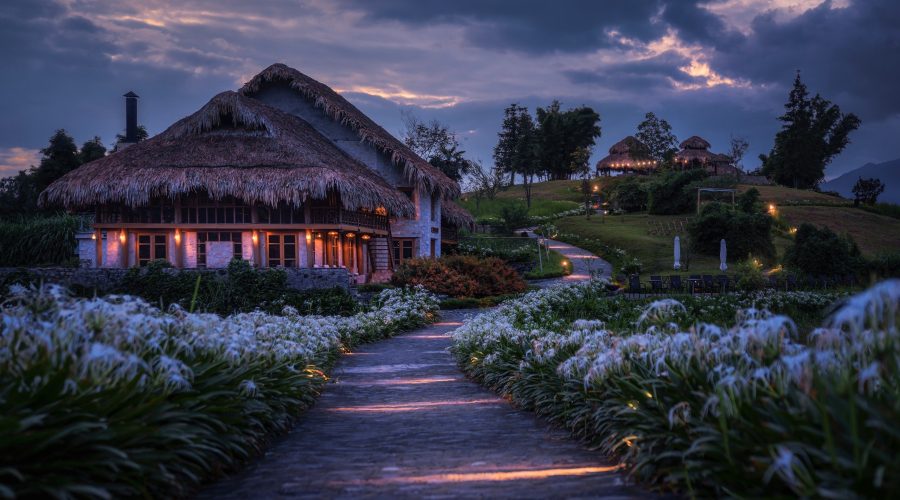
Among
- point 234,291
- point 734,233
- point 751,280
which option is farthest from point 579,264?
point 234,291

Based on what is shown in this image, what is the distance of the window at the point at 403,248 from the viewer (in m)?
33.3

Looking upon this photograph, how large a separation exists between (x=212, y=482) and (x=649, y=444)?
289 cm

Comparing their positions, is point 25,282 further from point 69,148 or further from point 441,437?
point 69,148

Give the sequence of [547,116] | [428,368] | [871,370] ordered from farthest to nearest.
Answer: [547,116], [428,368], [871,370]

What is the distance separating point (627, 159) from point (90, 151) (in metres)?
59.3

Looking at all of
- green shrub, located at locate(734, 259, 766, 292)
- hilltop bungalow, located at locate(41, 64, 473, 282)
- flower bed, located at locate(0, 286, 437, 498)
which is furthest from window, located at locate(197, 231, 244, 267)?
flower bed, located at locate(0, 286, 437, 498)

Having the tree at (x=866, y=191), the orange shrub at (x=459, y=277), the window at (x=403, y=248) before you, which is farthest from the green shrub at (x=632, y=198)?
the orange shrub at (x=459, y=277)

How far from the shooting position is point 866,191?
55.9 m

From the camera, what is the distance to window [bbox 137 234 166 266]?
26953 mm

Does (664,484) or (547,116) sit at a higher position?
(547,116)

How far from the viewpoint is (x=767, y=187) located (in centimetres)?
6669

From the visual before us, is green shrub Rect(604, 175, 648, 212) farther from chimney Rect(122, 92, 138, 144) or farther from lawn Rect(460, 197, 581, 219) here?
chimney Rect(122, 92, 138, 144)

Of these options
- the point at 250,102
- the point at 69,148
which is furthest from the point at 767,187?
the point at 69,148

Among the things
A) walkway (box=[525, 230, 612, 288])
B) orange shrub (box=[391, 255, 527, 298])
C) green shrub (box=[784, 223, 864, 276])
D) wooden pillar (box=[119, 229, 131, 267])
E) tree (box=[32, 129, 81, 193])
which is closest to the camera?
orange shrub (box=[391, 255, 527, 298])
